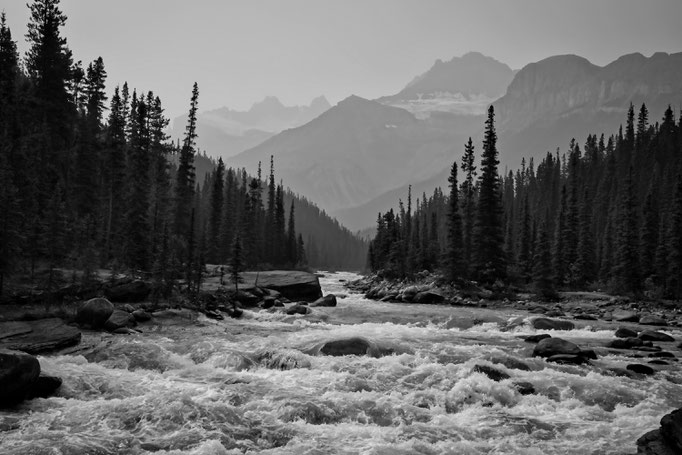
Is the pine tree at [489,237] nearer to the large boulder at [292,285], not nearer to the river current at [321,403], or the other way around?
the large boulder at [292,285]

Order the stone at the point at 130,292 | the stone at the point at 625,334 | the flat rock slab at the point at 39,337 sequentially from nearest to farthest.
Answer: the flat rock slab at the point at 39,337 < the stone at the point at 625,334 < the stone at the point at 130,292

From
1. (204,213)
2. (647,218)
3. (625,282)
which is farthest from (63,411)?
(204,213)

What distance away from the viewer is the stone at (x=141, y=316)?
26.4 meters

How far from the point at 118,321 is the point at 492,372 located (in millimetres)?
19006

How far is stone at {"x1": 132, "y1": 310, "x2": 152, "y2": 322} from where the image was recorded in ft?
86.7

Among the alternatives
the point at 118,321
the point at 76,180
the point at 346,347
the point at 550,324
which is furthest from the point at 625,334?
the point at 76,180

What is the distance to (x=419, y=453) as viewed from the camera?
10453mm

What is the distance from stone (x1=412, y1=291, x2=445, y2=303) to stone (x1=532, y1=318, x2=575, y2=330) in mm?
19147

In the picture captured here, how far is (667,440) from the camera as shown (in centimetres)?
945

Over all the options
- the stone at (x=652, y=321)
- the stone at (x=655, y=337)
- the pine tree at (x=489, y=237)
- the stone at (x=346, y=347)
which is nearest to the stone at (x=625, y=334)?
the stone at (x=655, y=337)

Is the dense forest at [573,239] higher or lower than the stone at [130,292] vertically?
higher

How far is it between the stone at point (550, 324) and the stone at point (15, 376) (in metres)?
27.2

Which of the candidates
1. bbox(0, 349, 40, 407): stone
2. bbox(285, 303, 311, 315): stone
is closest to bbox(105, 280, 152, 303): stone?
bbox(285, 303, 311, 315): stone

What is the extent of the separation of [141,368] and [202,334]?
7233 mm
